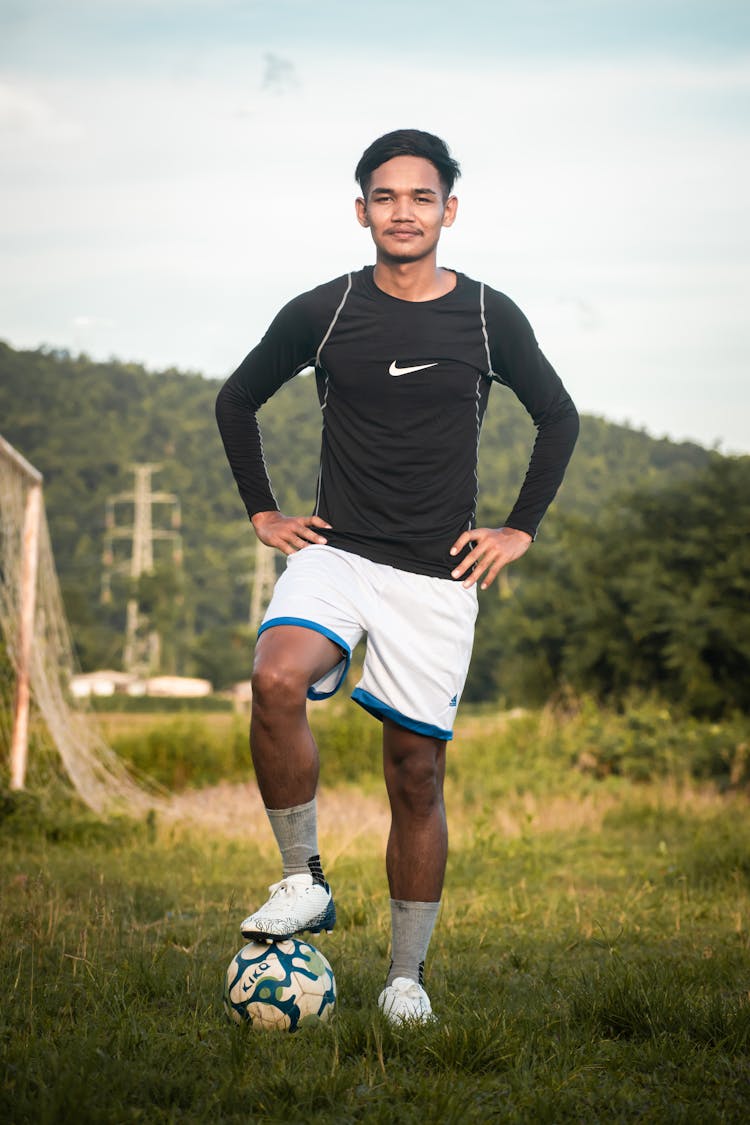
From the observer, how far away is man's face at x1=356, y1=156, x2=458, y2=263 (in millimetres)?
4285

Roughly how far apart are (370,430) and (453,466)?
31cm

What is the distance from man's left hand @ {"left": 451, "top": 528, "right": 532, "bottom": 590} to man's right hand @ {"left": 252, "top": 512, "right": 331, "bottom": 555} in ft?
1.53

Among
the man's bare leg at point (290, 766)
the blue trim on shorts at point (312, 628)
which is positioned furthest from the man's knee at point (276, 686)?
the blue trim on shorts at point (312, 628)

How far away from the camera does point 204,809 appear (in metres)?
13.4

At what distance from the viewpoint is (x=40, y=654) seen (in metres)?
12.0

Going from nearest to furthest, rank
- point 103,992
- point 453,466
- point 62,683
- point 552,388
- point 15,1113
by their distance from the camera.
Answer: point 15,1113 → point 103,992 → point 453,466 → point 552,388 → point 62,683

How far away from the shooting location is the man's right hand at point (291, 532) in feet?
14.1

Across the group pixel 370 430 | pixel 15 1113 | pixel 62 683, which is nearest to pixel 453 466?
pixel 370 430

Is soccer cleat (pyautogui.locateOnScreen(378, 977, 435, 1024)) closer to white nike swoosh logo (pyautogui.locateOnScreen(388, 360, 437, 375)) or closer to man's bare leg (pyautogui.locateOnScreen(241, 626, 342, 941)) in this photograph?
man's bare leg (pyautogui.locateOnScreen(241, 626, 342, 941))

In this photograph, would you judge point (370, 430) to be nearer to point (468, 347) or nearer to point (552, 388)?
point (468, 347)

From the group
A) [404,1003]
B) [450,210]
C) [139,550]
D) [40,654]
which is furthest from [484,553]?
[139,550]

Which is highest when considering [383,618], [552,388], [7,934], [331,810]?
[552,388]

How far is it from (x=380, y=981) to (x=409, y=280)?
8.13 feet

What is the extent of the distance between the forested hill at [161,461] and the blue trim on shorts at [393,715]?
64.7 m
